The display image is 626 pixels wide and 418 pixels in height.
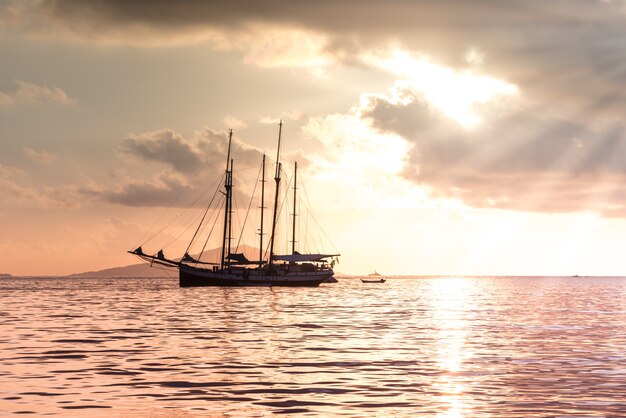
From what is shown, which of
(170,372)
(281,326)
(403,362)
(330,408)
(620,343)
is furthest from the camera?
(281,326)

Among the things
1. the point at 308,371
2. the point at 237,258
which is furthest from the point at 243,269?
the point at 308,371

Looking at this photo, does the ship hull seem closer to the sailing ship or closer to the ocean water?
the sailing ship

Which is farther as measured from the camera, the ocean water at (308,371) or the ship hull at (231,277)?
the ship hull at (231,277)

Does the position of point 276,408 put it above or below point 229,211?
below

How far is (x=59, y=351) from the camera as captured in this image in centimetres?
4028

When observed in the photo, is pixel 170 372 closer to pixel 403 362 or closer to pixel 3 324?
pixel 403 362

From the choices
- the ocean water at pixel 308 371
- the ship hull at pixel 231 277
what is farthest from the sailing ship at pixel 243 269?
the ocean water at pixel 308 371

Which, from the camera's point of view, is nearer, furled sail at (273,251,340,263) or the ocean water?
the ocean water

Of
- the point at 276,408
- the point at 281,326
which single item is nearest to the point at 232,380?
the point at 276,408

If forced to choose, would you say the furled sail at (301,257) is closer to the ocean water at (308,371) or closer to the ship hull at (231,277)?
the ship hull at (231,277)

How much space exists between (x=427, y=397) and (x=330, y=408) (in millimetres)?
3838

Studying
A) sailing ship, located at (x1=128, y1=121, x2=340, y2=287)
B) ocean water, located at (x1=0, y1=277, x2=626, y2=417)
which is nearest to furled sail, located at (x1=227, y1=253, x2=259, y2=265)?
sailing ship, located at (x1=128, y1=121, x2=340, y2=287)

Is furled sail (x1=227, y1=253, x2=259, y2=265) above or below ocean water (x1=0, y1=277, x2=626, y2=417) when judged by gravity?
above

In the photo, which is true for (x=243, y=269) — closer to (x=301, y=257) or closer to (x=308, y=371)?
(x=301, y=257)
